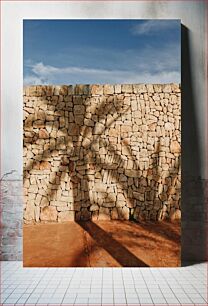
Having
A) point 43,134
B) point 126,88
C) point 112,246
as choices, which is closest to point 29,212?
point 43,134

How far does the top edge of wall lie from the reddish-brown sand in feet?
4.30

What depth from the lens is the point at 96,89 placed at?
13.1 feet

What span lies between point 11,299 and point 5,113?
1863 millimetres

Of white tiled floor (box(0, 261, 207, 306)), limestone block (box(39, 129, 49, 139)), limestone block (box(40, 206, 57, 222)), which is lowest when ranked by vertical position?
white tiled floor (box(0, 261, 207, 306))

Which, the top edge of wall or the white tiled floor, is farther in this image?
the top edge of wall

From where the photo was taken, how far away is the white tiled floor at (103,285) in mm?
3088

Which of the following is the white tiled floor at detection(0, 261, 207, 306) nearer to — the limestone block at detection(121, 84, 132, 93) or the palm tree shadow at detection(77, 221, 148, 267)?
the palm tree shadow at detection(77, 221, 148, 267)

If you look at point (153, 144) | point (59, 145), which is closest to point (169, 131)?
point (153, 144)

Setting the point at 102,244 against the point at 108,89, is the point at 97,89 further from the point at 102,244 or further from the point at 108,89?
the point at 102,244

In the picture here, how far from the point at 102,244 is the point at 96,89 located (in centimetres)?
155

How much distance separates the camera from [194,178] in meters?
4.07

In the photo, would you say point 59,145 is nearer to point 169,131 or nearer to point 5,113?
point 5,113

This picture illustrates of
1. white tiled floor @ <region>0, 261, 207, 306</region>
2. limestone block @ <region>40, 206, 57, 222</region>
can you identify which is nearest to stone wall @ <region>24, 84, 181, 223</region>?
limestone block @ <region>40, 206, 57, 222</region>

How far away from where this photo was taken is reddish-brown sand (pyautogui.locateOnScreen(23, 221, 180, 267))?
12.9ft
